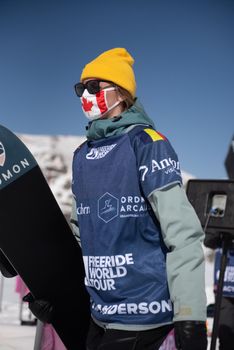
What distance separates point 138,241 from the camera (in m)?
1.50

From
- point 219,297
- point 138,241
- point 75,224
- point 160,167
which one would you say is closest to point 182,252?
point 138,241

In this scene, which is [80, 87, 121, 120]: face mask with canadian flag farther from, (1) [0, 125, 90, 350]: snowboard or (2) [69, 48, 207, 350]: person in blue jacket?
(1) [0, 125, 90, 350]: snowboard

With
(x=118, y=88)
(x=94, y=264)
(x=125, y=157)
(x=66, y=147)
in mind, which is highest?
(x=118, y=88)

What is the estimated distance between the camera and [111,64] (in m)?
1.77

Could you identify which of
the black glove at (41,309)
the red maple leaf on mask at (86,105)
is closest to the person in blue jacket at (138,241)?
the red maple leaf on mask at (86,105)

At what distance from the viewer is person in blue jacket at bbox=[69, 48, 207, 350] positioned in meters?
1.40

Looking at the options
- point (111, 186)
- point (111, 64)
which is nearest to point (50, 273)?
point (111, 186)

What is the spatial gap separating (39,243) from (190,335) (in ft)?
2.22

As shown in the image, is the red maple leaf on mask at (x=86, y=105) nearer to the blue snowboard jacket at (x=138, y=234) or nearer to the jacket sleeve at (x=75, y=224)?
the blue snowboard jacket at (x=138, y=234)

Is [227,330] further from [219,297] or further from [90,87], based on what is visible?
[90,87]

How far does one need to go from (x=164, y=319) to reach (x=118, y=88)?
30.0 inches

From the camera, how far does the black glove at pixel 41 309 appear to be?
1.77 meters

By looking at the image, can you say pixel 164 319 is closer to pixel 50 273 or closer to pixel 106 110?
pixel 50 273

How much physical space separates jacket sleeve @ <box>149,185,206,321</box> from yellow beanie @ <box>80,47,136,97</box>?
0.46 m
